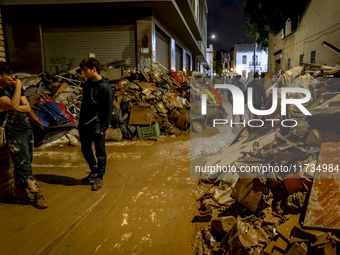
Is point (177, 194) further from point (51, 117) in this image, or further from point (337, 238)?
point (51, 117)

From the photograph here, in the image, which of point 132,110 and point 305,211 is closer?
point 305,211

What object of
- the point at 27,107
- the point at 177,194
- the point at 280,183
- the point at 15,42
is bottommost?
the point at 177,194

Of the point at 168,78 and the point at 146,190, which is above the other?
the point at 168,78

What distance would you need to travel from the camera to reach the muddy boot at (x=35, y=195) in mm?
2963

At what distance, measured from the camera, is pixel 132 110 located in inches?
293

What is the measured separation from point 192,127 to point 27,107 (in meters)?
5.57

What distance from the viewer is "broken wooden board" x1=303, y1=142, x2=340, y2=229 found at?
218 centimetres

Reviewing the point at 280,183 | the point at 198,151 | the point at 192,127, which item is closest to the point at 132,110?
the point at 192,127

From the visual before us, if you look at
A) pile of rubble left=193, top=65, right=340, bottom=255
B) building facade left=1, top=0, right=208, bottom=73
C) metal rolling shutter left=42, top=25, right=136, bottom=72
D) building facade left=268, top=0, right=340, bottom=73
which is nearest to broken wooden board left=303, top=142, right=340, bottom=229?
pile of rubble left=193, top=65, right=340, bottom=255

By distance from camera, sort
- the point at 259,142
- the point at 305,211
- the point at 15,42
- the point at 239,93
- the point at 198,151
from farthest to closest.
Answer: the point at 15,42
the point at 239,93
the point at 198,151
the point at 259,142
the point at 305,211

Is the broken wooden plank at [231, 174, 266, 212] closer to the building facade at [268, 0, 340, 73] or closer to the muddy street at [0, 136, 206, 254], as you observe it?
the muddy street at [0, 136, 206, 254]

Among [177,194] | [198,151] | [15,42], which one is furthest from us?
[15,42]

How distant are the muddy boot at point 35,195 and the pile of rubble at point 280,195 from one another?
6.89ft

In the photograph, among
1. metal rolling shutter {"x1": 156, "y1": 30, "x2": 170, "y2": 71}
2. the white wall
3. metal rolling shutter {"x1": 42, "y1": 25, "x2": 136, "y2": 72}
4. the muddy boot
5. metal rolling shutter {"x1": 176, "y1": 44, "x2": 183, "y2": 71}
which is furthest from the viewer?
the white wall
